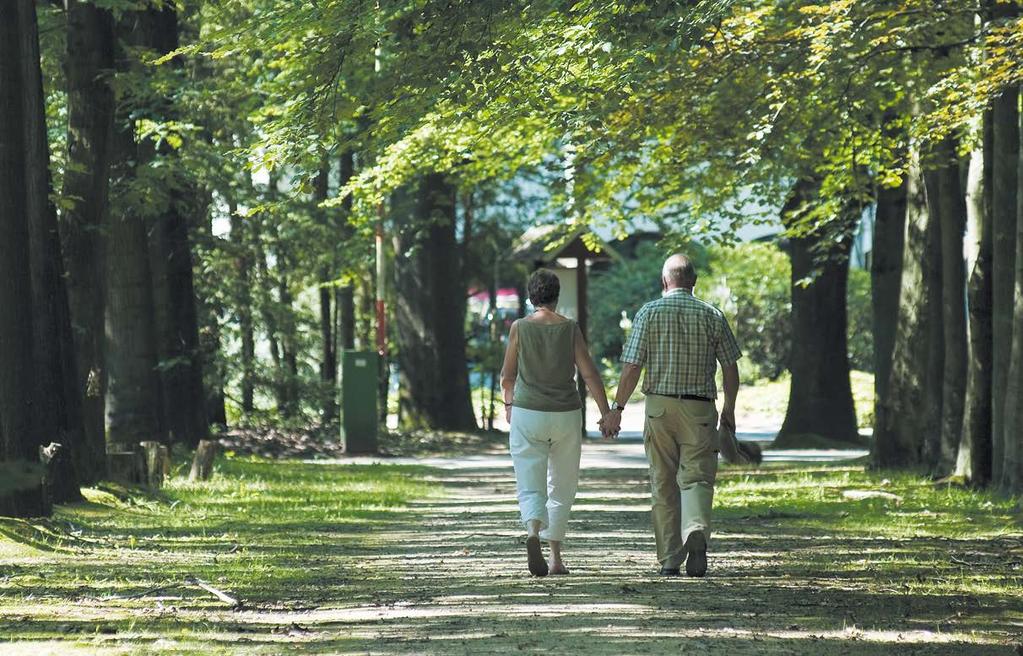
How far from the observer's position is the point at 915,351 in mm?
20453

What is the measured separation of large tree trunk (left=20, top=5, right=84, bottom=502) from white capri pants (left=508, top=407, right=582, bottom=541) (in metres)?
4.68

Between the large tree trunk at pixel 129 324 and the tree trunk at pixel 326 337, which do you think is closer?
the large tree trunk at pixel 129 324

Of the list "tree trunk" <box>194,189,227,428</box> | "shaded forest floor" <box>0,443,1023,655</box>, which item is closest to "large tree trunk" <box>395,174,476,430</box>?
"tree trunk" <box>194,189,227,428</box>

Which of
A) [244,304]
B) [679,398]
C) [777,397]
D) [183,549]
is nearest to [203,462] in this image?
[183,549]

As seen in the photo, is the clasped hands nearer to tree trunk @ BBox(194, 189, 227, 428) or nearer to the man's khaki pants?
the man's khaki pants

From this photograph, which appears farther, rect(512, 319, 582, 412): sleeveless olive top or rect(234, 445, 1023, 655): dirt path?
rect(512, 319, 582, 412): sleeveless olive top

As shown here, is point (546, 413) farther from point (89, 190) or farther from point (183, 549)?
point (89, 190)

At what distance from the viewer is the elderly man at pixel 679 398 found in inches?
437

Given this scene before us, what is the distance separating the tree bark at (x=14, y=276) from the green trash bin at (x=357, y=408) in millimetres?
14706

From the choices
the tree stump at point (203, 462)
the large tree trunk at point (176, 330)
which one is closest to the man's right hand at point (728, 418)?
the tree stump at point (203, 462)

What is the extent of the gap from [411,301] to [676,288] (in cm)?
2163

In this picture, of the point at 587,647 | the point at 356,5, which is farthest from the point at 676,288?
the point at 587,647

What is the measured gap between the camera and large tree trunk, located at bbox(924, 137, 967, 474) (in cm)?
1858

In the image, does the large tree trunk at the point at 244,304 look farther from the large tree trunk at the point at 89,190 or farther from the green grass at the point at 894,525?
the green grass at the point at 894,525
